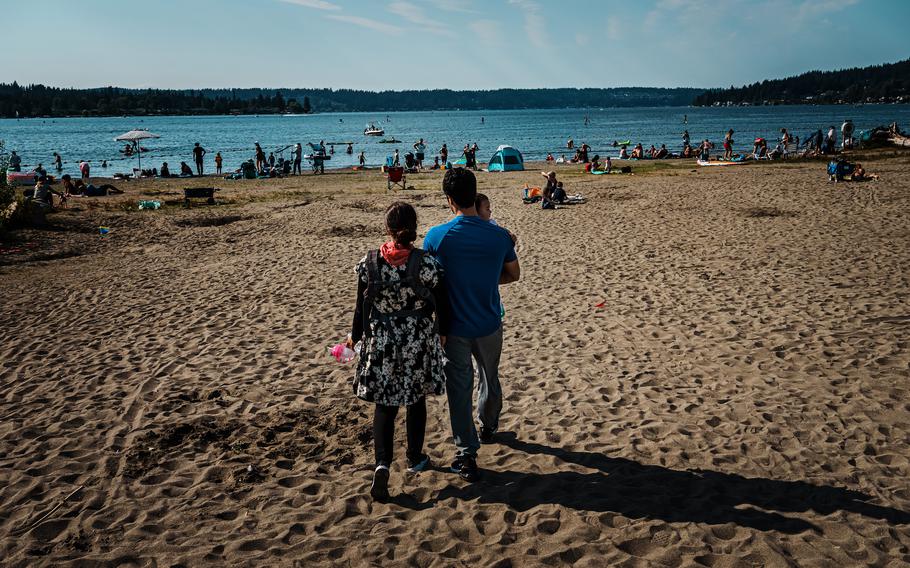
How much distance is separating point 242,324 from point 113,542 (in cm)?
483

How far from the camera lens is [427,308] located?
402 cm

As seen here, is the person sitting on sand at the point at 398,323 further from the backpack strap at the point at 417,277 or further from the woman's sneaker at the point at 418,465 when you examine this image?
the woman's sneaker at the point at 418,465

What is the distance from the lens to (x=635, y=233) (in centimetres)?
1446

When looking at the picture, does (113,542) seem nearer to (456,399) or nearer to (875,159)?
(456,399)

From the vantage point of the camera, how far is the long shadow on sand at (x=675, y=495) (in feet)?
13.4

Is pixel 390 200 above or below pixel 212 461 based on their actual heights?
above

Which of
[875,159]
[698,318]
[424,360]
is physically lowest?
[698,318]

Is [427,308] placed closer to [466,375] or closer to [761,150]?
[466,375]

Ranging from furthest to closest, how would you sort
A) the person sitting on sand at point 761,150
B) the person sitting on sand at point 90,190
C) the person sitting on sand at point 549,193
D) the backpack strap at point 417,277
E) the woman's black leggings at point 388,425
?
the person sitting on sand at point 761,150 < the person sitting on sand at point 90,190 < the person sitting on sand at point 549,193 < the woman's black leggings at point 388,425 < the backpack strap at point 417,277

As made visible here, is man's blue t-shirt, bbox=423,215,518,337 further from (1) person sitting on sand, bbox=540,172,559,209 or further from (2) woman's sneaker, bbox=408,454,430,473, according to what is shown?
(1) person sitting on sand, bbox=540,172,559,209

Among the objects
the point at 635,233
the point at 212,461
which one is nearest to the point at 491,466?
the point at 212,461

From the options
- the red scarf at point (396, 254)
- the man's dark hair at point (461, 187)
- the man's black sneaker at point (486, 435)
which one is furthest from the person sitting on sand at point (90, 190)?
the man's dark hair at point (461, 187)

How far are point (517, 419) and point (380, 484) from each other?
1.72 metres

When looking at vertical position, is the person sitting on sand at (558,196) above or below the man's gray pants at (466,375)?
above
